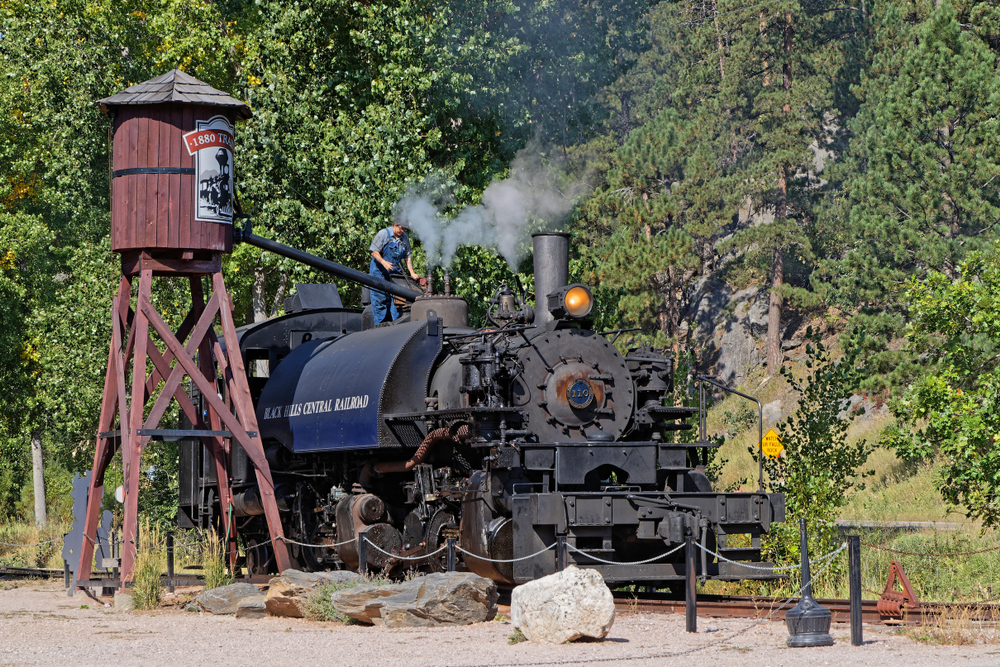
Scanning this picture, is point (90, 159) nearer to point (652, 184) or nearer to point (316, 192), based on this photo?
point (316, 192)

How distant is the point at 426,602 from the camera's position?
12297 mm

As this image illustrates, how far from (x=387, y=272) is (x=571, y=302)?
4661 millimetres

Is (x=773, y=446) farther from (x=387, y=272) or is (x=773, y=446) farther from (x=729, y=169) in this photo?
(x=729, y=169)

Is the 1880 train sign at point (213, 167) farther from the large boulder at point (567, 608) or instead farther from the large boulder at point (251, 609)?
Result: the large boulder at point (567, 608)

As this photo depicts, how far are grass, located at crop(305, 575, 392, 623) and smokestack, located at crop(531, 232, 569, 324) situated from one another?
355 centimetres

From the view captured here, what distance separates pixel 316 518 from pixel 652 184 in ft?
129

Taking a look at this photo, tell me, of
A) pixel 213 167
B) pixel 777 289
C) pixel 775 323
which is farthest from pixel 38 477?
pixel 775 323

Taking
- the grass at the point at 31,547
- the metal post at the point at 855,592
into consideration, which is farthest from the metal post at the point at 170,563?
the metal post at the point at 855,592

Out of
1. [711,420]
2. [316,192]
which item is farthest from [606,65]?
[711,420]

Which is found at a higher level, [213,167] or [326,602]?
[213,167]

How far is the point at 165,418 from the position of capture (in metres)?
28.1

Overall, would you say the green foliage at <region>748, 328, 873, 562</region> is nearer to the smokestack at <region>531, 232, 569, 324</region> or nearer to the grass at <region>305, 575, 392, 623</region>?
the smokestack at <region>531, 232, 569, 324</region>

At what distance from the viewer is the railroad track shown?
38.9ft

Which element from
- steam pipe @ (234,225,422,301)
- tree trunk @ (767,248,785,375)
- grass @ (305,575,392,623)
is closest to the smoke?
steam pipe @ (234,225,422,301)
